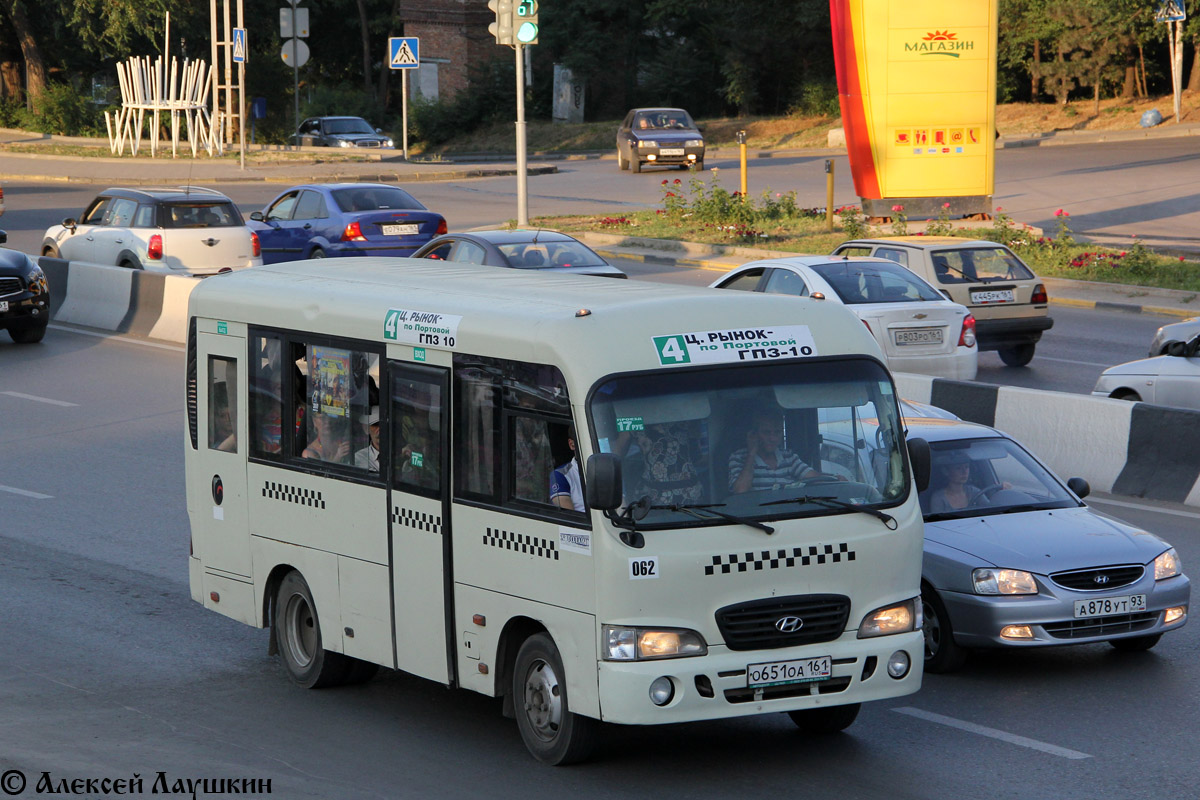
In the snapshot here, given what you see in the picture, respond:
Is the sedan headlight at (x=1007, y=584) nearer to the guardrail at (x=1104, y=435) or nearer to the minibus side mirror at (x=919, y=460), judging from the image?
the minibus side mirror at (x=919, y=460)

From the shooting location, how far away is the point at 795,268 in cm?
1642

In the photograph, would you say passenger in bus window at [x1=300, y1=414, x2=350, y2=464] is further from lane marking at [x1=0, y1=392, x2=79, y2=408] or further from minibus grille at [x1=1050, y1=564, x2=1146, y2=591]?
lane marking at [x1=0, y1=392, x2=79, y2=408]

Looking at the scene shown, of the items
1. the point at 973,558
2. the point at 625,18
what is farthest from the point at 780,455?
the point at 625,18

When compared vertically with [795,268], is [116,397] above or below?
below

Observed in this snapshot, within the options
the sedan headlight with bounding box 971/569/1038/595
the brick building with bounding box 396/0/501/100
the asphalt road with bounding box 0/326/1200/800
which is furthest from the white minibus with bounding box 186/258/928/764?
the brick building with bounding box 396/0/501/100

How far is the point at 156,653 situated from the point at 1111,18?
49736 millimetres

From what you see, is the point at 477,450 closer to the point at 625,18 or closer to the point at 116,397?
the point at 116,397

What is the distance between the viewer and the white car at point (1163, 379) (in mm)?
13695

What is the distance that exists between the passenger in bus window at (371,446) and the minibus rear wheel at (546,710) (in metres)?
1.35

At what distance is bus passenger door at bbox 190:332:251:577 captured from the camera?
867 cm

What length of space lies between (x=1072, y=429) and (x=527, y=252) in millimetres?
7823

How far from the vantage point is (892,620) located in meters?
6.87

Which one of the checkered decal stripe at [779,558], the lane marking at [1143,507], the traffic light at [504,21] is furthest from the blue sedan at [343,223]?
the checkered decal stripe at [779,558]

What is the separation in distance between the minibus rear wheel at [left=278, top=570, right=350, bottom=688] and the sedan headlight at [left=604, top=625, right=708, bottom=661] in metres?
2.28
